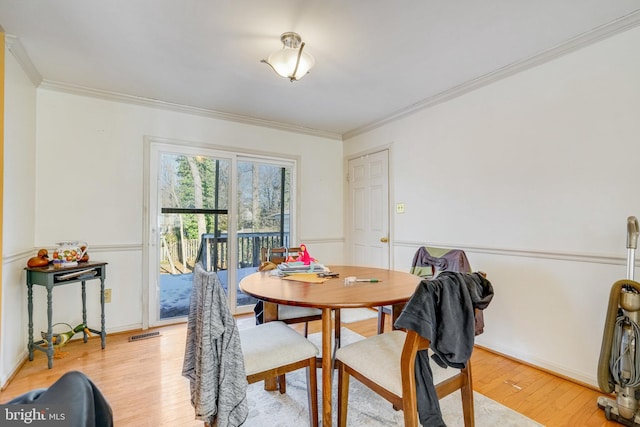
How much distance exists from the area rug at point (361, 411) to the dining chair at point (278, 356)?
26cm

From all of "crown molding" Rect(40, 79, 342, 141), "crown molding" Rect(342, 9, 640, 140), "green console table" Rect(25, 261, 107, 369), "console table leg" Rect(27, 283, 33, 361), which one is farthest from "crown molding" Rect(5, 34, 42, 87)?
"crown molding" Rect(342, 9, 640, 140)

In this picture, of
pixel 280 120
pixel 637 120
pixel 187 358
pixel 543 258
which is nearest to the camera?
pixel 187 358

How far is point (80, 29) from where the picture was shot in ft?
6.38

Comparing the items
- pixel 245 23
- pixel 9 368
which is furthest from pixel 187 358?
pixel 245 23

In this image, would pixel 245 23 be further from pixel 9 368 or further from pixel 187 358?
pixel 9 368

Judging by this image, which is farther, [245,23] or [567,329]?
[567,329]

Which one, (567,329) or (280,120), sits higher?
(280,120)

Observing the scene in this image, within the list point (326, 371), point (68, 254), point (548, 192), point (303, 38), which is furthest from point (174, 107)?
point (548, 192)

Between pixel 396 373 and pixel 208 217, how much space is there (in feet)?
9.11

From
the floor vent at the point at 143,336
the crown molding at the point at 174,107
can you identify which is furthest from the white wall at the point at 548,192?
the floor vent at the point at 143,336

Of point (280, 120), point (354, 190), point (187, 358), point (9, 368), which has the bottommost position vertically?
point (9, 368)

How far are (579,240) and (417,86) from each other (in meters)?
1.81

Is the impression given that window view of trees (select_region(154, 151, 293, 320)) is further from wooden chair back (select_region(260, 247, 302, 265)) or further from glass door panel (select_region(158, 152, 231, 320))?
wooden chair back (select_region(260, 247, 302, 265))

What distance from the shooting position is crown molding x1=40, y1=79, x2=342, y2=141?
2.72 m
